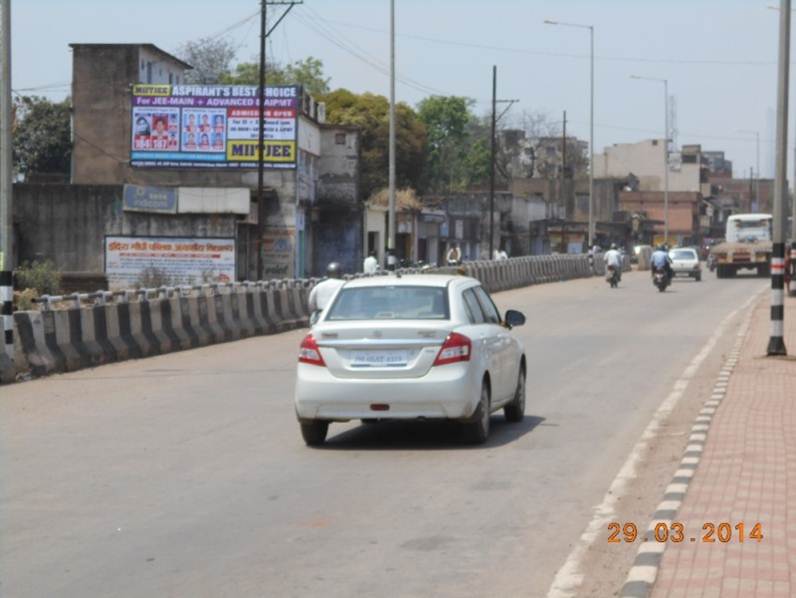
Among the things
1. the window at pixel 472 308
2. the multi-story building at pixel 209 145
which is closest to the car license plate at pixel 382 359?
the window at pixel 472 308

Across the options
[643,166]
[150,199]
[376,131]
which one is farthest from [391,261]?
[643,166]

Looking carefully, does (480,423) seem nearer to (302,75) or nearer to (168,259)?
(168,259)

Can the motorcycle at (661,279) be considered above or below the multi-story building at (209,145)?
below

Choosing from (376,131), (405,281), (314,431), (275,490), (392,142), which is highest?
(376,131)

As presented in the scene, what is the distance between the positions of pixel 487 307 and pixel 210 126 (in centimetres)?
4225

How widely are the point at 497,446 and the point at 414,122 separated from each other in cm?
7825

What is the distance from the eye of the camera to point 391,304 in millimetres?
13242

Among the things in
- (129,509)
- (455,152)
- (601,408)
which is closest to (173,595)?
(129,509)

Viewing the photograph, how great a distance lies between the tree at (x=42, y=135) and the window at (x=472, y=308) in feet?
210

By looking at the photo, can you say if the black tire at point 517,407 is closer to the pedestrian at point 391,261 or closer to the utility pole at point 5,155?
the utility pole at point 5,155

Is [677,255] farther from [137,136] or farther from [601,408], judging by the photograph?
[601,408]

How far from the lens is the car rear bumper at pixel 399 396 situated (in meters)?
12.6

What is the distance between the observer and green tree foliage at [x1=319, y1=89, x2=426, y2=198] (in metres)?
85.6

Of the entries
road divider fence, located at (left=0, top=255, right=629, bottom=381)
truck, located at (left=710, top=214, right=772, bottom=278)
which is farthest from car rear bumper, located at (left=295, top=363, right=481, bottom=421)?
truck, located at (left=710, top=214, right=772, bottom=278)
